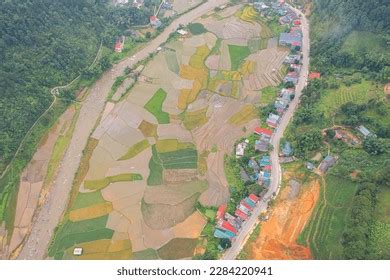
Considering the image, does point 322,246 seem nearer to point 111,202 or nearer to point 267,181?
point 267,181

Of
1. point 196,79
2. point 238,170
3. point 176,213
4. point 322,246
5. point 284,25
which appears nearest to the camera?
point 322,246

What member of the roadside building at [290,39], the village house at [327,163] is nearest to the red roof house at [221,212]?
the village house at [327,163]

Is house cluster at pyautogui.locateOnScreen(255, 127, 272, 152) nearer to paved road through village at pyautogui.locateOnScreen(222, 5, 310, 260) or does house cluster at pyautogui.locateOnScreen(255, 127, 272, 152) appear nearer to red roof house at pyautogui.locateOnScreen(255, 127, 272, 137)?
red roof house at pyautogui.locateOnScreen(255, 127, 272, 137)

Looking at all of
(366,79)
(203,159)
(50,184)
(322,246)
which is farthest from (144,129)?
(366,79)

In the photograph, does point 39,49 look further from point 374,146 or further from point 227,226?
point 374,146

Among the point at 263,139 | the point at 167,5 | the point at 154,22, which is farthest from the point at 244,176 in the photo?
the point at 167,5

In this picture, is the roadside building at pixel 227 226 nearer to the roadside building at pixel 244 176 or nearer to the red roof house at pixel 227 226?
the red roof house at pixel 227 226
